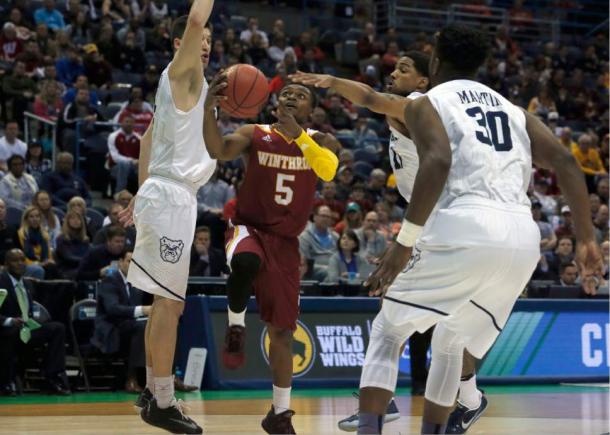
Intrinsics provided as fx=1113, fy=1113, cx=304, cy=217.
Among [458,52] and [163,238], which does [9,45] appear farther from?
[458,52]

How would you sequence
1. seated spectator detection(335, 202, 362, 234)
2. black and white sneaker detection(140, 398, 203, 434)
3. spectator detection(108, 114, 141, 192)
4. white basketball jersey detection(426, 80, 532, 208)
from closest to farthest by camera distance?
1. white basketball jersey detection(426, 80, 532, 208)
2. black and white sneaker detection(140, 398, 203, 434)
3. seated spectator detection(335, 202, 362, 234)
4. spectator detection(108, 114, 141, 192)

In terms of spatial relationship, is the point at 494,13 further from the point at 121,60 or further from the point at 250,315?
the point at 250,315

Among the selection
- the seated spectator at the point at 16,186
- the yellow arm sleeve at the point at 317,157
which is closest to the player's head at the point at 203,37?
the yellow arm sleeve at the point at 317,157

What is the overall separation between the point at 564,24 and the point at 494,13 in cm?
169

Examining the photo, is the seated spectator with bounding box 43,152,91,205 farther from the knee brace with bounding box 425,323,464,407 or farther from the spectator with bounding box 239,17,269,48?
the knee brace with bounding box 425,323,464,407

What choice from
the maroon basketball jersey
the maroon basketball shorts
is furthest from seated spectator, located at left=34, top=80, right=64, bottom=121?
the maroon basketball shorts

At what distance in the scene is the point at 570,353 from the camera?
13000 millimetres

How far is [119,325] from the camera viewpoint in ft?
37.3

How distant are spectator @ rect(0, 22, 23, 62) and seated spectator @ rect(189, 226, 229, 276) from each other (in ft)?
19.7

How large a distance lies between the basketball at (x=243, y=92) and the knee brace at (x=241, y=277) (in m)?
0.88

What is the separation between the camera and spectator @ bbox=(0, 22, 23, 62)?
17.5 m

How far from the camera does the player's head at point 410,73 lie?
731 cm

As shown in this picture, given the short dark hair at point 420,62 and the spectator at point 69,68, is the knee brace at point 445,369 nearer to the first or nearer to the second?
the short dark hair at point 420,62

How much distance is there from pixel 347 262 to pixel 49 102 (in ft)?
17.9
